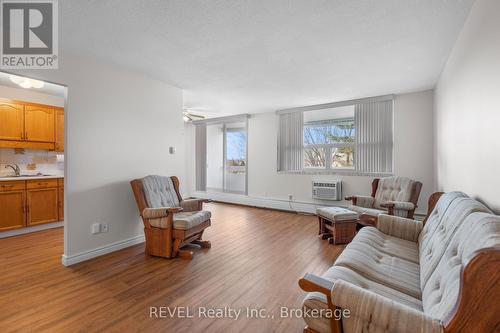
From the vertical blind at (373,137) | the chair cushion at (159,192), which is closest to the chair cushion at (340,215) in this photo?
the vertical blind at (373,137)

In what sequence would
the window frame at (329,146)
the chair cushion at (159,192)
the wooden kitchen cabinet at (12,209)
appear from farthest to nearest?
1. the window frame at (329,146)
2. the wooden kitchen cabinet at (12,209)
3. the chair cushion at (159,192)

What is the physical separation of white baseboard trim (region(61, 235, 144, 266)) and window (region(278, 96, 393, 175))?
3481 mm

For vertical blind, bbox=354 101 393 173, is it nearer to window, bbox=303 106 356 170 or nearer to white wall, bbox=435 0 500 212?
window, bbox=303 106 356 170

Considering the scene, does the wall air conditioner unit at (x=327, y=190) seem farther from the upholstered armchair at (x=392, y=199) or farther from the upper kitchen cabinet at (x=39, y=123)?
the upper kitchen cabinet at (x=39, y=123)

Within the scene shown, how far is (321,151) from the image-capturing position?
5078 mm

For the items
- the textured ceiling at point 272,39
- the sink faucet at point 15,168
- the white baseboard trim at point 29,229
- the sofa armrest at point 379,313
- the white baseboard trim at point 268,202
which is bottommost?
the white baseboard trim at point 29,229

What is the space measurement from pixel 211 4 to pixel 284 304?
2495 millimetres

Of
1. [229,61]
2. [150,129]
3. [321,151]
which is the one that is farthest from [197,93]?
[321,151]

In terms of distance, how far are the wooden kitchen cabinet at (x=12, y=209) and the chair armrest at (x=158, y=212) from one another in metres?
2.48

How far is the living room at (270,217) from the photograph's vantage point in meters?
1.35

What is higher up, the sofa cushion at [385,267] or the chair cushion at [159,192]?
the chair cushion at [159,192]

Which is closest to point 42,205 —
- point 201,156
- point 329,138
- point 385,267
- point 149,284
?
Result: point 149,284

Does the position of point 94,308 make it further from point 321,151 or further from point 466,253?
point 321,151

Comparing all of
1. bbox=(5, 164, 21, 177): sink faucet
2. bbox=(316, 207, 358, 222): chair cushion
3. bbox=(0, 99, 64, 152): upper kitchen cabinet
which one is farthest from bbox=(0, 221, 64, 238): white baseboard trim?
bbox=(316, 207, 358, 222): chair cushion
